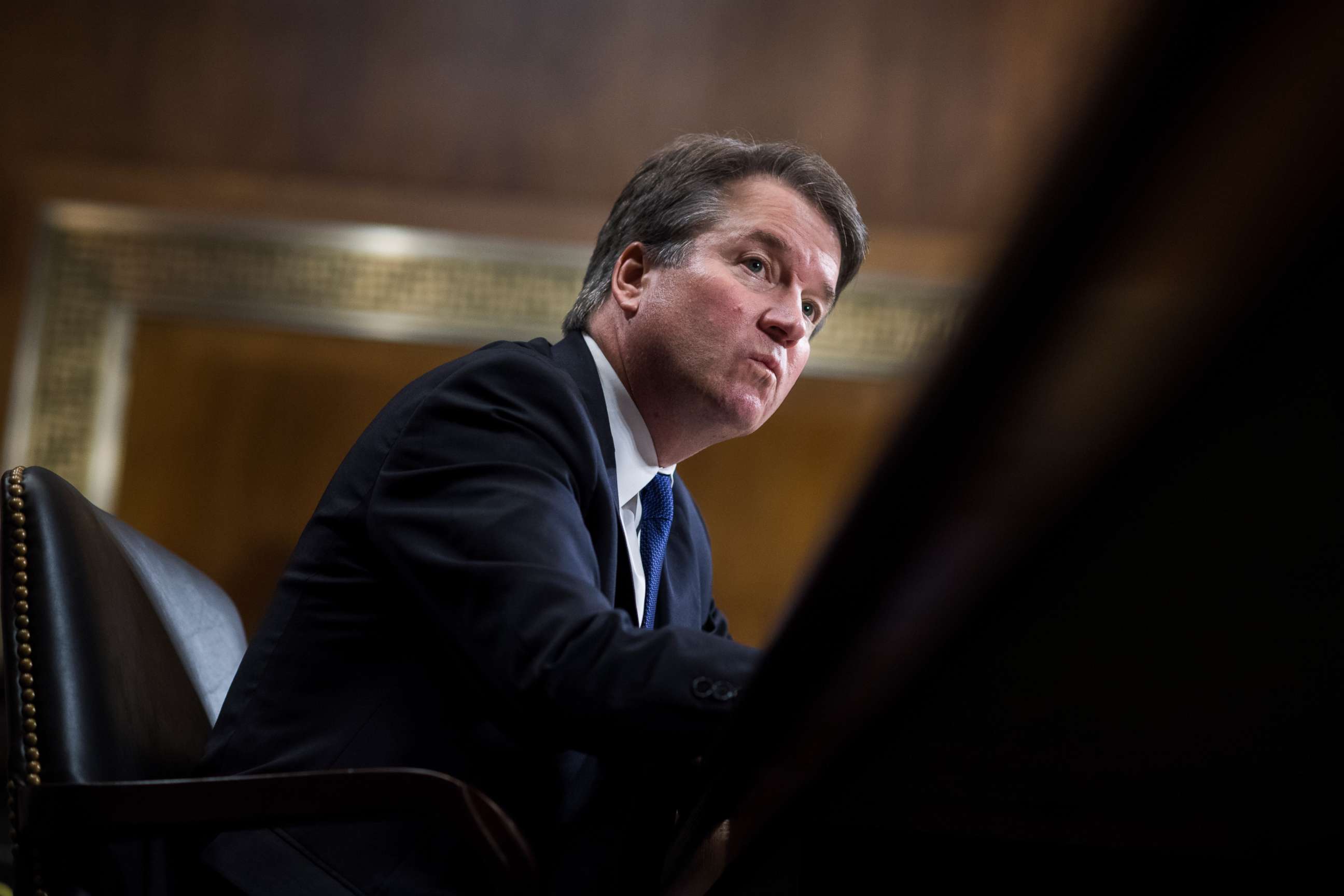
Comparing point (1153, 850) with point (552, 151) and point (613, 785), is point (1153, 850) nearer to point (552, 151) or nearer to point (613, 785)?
point (613, 785)

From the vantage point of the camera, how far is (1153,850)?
59cm

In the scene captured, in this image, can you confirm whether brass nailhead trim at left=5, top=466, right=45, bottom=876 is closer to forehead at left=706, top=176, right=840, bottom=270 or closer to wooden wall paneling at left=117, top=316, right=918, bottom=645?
forehead at left=706, top=176, right=840, bottom=270

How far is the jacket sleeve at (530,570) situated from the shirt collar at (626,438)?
0.55 feet

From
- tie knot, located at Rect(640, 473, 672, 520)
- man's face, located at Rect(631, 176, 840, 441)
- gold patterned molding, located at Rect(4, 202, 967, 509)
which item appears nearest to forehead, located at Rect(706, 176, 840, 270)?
man's face, located at Rect(631, 176, 840, 441)

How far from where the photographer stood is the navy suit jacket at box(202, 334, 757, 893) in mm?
692

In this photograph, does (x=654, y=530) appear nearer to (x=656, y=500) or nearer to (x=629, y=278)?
(x=656, y=500)

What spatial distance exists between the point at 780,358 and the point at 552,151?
3028 millimetres

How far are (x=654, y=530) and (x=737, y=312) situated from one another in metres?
0.24

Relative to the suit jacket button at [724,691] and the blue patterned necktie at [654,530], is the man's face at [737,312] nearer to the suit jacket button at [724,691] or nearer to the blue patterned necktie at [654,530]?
the blue patterned necktie at [654,530]

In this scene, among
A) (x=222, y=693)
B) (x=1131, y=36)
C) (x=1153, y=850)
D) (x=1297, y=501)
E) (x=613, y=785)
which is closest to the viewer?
(x=1131, y=36)

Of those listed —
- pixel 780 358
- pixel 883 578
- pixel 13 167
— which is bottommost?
pixel 13 167

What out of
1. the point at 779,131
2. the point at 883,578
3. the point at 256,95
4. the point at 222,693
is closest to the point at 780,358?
the point at 222,693

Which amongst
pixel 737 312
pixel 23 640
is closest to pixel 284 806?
pixel 23 640

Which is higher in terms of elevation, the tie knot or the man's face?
the man's face
